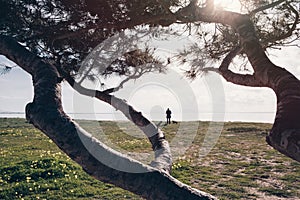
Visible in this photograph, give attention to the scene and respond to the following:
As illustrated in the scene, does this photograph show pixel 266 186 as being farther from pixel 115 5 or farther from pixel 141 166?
pixel 141 166

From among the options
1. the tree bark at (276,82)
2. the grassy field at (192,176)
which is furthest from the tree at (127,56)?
the grassy field at (192,176)

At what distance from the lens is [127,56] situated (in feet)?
20.1

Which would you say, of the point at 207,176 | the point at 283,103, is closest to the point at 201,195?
the point at 283,103

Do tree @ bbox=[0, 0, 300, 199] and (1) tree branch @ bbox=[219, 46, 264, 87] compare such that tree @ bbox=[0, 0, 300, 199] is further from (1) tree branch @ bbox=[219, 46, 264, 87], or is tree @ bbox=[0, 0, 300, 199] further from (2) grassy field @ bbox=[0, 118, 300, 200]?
(2) grassy field @ bbox=[0, 118, 300, 200]

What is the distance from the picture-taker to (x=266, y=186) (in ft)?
32.9

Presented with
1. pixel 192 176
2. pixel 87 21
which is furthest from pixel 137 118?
pixel 192 176

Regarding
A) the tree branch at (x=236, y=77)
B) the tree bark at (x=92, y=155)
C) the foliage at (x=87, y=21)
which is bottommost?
the tree bark at (x=92, y=155)

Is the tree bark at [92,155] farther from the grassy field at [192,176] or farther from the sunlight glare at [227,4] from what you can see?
the grassy field at [192,176]

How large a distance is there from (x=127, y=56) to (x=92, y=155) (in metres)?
3.86

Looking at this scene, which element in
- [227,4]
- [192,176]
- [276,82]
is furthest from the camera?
[192,176]

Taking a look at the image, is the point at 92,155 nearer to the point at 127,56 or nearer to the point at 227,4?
the point at 227,4

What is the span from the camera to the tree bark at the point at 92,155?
2222 millimetres

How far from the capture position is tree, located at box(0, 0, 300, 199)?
7.30ft

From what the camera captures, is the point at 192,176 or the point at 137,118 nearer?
the point at 137,118
